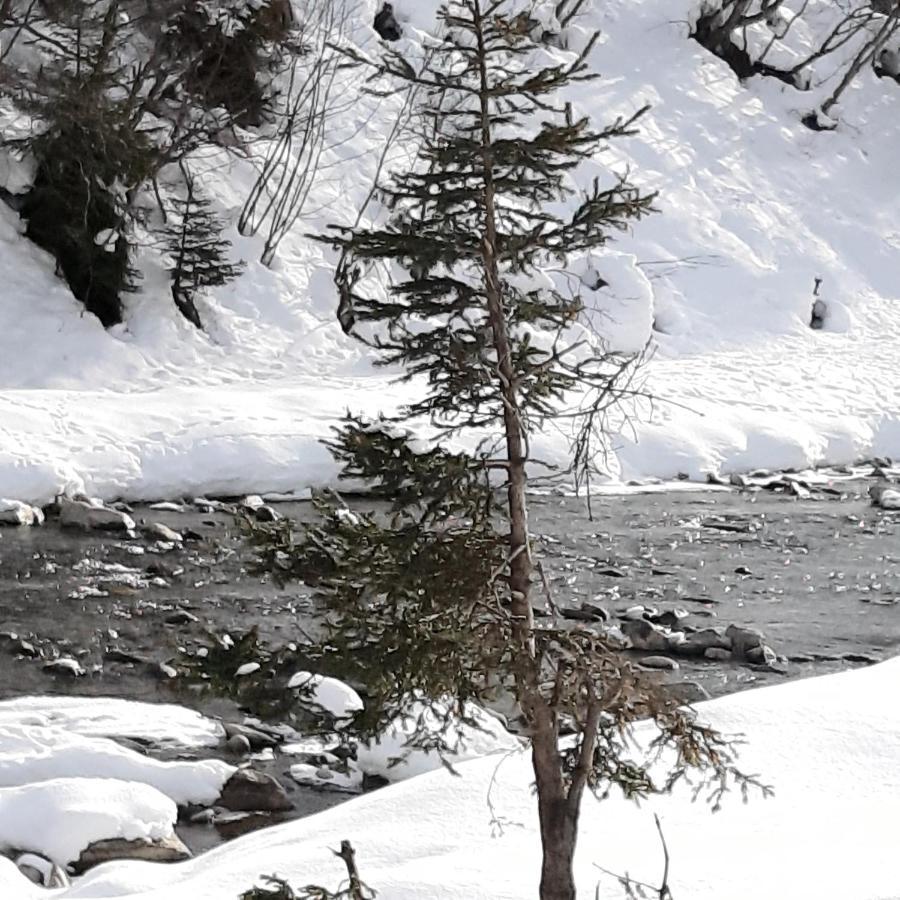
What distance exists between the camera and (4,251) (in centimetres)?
1833

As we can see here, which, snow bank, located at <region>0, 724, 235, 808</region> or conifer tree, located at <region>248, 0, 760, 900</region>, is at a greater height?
conifer tree, located at <region>248, 0, 760, 900</region>

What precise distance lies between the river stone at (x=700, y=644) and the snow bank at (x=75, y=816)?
14.2 ft

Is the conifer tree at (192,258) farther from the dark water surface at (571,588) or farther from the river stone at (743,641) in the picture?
the river stone at (743,641)

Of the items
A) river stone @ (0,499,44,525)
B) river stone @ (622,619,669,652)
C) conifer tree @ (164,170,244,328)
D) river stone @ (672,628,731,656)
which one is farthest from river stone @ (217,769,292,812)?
conifer tree @ (164,170,244,328)

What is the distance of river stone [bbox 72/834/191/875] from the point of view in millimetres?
5980

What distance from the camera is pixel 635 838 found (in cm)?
534

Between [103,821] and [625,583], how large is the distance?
6.22 metres

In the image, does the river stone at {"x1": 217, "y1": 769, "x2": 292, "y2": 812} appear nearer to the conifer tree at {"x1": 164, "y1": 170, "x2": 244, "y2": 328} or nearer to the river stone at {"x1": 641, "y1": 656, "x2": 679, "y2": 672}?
the river stone at {"x1": 641, "y1": 656, "x2": 679, "y2": 672}

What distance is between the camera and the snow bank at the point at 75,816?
5949mm

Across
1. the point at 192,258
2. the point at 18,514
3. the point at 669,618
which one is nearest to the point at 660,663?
the point at 669,618

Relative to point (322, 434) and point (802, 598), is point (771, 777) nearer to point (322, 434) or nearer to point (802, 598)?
point (802, 598)

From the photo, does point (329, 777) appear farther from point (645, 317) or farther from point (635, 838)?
point (645, 317)

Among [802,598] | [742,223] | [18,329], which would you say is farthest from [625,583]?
[742,223]

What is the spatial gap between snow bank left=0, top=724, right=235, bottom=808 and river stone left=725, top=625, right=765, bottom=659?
3993mm
